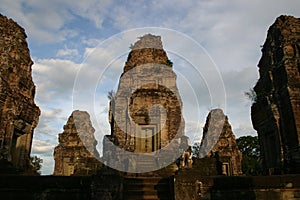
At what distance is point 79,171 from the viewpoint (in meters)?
12.3

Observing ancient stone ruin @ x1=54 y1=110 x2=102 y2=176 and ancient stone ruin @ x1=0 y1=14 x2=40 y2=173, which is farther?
ancient stone ruin @ x1=54 y1=110 x2=102 y2=176

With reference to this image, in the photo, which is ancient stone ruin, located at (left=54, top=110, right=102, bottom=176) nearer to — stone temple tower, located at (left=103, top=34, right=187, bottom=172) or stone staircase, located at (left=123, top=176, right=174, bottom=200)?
stone temple tower, located at (left=103, top=34, right=187, bottom=172)

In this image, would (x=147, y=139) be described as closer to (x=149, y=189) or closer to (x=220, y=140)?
(x=149, y=189)

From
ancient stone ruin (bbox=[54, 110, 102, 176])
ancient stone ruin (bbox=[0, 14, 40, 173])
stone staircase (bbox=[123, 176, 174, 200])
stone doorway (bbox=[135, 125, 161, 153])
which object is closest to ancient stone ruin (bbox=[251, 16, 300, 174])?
stone staircase (bbox=[123, 176, 174, 200])

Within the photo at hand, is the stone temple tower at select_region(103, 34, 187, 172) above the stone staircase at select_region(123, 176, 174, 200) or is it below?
above

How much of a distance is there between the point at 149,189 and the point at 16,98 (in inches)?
247

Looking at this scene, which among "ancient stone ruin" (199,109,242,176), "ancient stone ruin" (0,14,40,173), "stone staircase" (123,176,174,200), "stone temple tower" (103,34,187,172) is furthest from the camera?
"ancient stone ruin" (199,109,242,176)

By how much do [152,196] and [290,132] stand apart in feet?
20.0

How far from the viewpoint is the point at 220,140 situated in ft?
87.4

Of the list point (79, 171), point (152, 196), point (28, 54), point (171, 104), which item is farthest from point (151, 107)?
point (152, 196)

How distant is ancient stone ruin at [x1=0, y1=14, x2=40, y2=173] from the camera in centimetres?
955

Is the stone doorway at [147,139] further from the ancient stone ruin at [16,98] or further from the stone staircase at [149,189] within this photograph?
the stone staircase at [149,189]

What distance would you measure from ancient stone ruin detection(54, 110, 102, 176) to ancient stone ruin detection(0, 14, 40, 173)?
11.3m

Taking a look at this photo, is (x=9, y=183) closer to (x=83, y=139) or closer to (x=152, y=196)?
(x=152, y=196)
